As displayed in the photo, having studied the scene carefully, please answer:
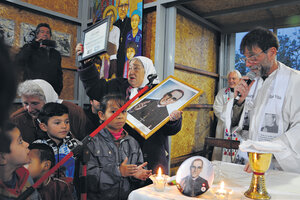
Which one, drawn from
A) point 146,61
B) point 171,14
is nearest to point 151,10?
point 171,14

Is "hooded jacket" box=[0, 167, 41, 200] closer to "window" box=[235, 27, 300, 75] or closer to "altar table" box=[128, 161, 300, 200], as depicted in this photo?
"altar table" box=[128, 161, 300, 200]

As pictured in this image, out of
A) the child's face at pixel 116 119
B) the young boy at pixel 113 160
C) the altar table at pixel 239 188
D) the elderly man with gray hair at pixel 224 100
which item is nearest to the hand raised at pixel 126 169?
the young boy at pixel 113 160

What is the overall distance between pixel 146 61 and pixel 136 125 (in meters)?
0.69

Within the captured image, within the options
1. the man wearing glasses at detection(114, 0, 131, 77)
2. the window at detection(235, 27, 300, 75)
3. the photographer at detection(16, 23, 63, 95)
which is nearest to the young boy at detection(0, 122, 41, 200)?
the photographer at detection(16, 23, 63, 95)

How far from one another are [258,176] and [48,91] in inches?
58.1

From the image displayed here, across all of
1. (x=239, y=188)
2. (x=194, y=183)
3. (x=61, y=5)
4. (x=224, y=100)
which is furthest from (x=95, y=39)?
(x=224, y=100)

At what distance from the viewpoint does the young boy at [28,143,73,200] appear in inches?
60.3

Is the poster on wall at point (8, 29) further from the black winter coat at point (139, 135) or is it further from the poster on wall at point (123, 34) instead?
the poster on wall at point (123, 34)

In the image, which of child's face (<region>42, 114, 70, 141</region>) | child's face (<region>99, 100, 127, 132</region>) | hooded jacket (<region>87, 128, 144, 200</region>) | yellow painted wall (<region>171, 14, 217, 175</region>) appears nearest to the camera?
child's face (<region>42, 114, 70, 141</region>)

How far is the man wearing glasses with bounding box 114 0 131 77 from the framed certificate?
57cm

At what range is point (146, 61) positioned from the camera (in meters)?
2.34

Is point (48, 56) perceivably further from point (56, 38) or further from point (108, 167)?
point (108, 167)

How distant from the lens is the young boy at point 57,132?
163 cm

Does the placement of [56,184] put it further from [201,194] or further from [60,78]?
[201,194]
